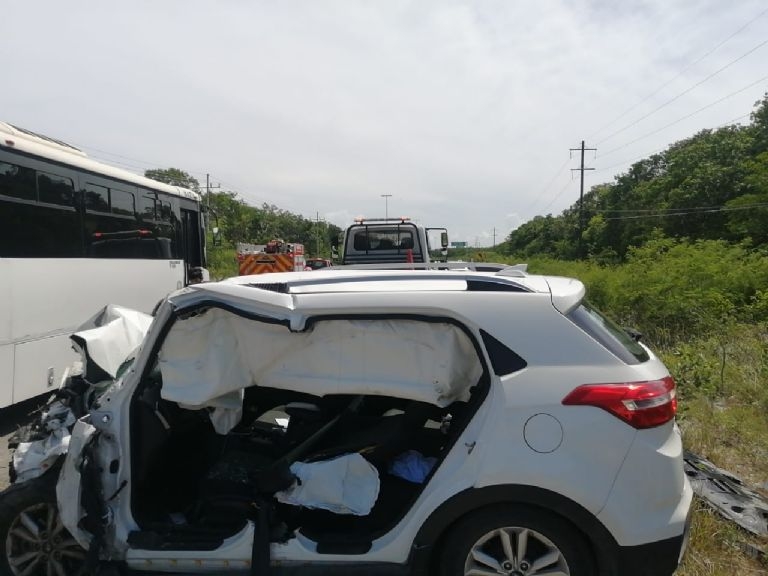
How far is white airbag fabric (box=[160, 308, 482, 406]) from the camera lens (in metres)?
2.78

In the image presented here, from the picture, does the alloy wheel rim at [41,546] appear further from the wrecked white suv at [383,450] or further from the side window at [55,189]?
the side window at [55,189]

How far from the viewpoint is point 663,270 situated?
44.5 feet

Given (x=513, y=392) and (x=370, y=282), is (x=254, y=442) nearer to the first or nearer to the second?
(x=370, y=282)

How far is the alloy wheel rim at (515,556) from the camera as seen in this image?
2568 millimetres

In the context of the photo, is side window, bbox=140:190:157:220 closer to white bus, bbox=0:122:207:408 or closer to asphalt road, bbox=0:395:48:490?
white bus, bbox=0:122:207:408

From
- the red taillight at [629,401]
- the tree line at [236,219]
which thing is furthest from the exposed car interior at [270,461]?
the tree line at [236,219]

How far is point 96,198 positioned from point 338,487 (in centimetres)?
675

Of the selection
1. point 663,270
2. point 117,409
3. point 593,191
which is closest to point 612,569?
point 117,409

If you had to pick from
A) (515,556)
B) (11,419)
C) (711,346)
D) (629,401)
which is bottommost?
(11,419)

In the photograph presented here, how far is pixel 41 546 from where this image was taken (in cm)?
305

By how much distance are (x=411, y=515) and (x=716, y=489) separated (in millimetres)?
2859

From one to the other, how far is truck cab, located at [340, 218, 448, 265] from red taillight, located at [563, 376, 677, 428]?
32.1 feet

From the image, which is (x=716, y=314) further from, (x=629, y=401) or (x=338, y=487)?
(x=338, y=487)

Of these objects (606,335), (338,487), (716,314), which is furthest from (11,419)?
(716,314)
